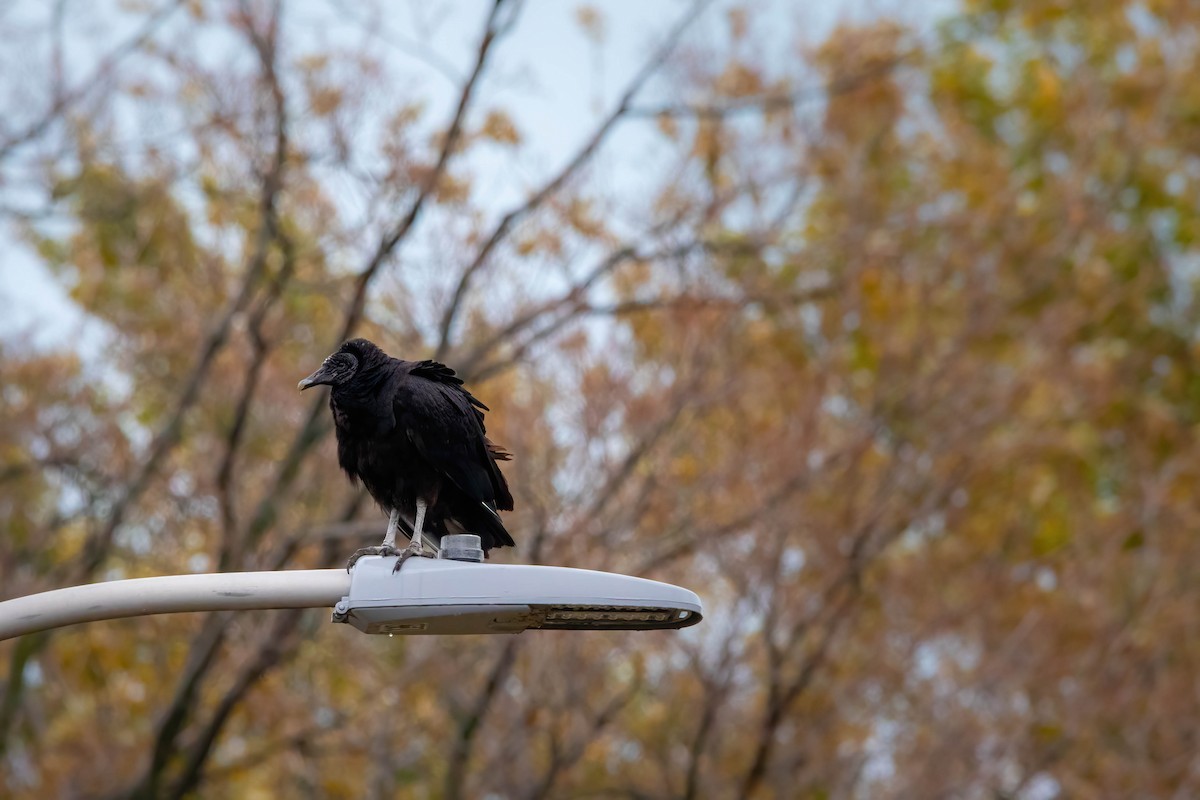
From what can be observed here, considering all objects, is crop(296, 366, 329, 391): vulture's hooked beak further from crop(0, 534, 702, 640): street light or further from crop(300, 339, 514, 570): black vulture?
crop(0, 534, 702, 640): street light

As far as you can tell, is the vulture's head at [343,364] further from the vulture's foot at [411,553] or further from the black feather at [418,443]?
the vulture's foot at [411,553]

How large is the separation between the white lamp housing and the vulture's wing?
1016 mm

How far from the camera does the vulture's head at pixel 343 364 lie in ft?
15.6

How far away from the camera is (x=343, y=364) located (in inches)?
190

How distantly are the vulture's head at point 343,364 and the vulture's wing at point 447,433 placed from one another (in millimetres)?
191

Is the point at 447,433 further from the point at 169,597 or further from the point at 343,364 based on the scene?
the point at 169,597

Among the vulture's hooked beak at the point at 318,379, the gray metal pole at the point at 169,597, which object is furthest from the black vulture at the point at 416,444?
the gray metal pole at the point at 169,597

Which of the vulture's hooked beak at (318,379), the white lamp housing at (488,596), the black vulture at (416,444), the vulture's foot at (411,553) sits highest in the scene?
the vulture's hooked beak at (318,379)

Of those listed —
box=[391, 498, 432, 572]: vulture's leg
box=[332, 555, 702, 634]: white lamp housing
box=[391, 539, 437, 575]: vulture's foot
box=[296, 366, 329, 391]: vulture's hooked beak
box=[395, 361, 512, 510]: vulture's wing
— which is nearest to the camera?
box=[332, 555, 702, 634]: white lamp housing

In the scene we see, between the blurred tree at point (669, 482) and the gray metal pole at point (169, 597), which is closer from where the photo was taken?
the gray metal pole at point (169, 597)

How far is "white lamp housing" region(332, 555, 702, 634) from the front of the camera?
11.4 feet

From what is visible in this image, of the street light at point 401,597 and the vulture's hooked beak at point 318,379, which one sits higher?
the vulture's hooked beak at point 318,379

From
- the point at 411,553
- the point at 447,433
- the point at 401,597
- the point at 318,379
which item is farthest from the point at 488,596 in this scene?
the point at 318,379

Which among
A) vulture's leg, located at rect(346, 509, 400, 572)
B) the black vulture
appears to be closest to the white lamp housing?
vulture's leg, located at rect(346, 509, 400, 572)
